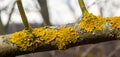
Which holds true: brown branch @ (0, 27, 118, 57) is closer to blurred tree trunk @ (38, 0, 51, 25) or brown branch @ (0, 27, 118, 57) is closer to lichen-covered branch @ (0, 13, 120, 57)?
lichen-covered branch @ (0, 13, 120, 57)

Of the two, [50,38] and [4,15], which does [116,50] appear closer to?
[4,15]

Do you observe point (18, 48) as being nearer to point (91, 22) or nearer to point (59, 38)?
point (59, 38)

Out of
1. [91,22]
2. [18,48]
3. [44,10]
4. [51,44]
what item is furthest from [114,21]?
[44,10]

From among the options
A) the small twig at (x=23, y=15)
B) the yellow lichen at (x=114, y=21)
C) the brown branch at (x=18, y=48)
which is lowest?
the brown branch at (x=18, y=48)

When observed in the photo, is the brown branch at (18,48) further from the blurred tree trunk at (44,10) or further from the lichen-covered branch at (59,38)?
the blurred tree trunk at (44,10)

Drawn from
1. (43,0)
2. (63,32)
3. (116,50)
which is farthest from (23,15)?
(43,0)

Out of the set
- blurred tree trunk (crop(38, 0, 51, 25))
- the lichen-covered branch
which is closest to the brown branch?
the lichen-covered branch

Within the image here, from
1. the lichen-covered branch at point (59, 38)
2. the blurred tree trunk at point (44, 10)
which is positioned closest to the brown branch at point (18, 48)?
the lichen-covered branch at point (59, 38)
